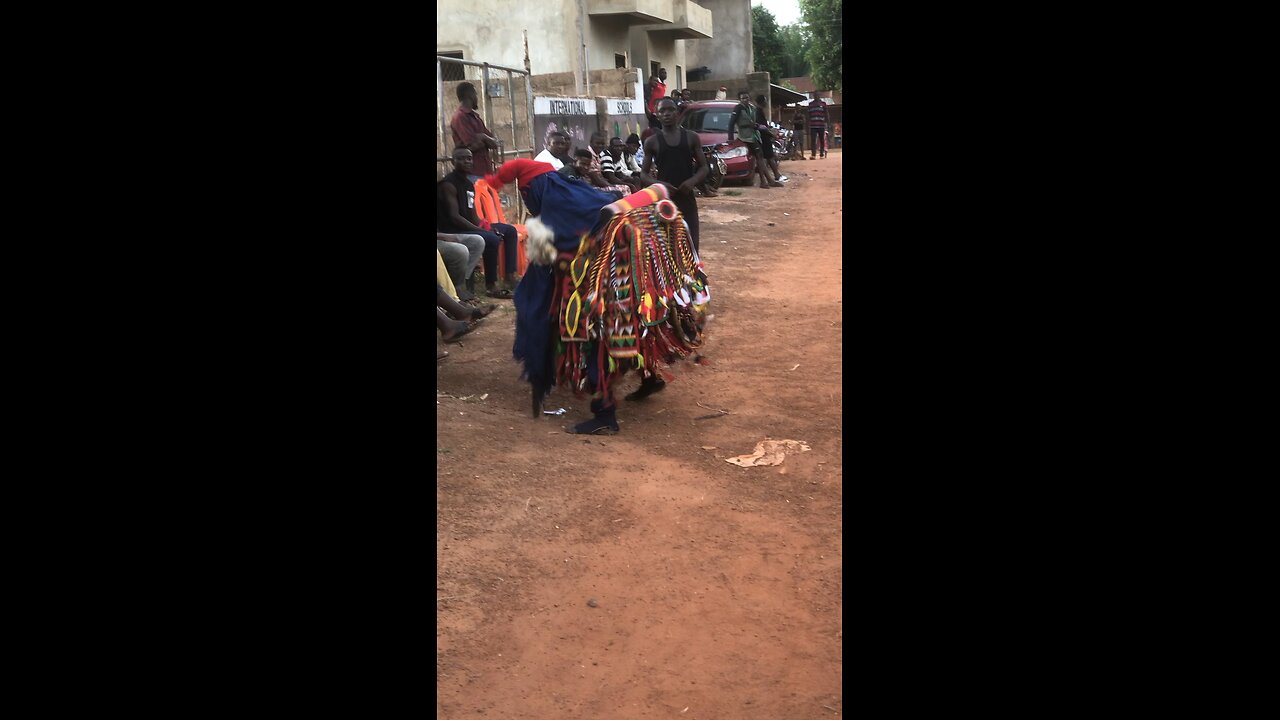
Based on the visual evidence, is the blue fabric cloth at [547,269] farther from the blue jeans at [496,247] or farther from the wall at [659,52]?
the wall at [659,52]

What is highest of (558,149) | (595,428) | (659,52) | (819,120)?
(659,52)

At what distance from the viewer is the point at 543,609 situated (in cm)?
372

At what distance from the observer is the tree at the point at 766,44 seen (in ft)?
129

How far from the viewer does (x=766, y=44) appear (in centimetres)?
4022

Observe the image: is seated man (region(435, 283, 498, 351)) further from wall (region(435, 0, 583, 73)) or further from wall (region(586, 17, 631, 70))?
wall (region(586, 17, 631, 70))

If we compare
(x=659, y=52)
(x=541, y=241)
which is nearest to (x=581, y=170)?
(x=541, y=241)

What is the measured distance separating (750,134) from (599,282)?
484 inches

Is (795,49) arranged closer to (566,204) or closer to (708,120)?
(708,120)

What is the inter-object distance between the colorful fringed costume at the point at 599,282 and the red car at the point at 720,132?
11320 mm
